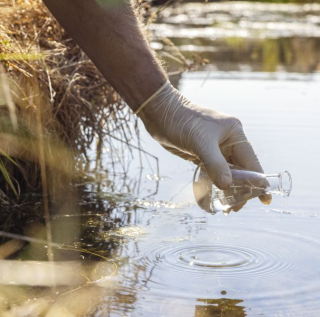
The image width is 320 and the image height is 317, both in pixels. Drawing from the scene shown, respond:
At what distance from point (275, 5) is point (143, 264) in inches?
787

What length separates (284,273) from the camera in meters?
2.49

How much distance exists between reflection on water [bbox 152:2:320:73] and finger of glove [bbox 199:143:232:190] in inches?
69.3

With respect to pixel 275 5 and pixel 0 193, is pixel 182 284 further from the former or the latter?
pixel 275 5

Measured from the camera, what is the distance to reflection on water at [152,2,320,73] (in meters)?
8.47

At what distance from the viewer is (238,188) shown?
2.64m

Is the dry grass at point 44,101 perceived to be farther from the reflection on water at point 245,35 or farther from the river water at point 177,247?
the reflection on water at point 245,35

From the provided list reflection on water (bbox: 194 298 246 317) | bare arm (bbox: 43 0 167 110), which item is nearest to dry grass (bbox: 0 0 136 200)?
bare arm (bbox: 43 0 167 110)

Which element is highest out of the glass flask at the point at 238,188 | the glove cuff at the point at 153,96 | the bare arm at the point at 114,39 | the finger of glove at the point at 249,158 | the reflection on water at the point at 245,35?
the reflection on water at the point at 245,35

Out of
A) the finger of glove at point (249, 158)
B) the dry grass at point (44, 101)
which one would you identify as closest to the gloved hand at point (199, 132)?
the finger of glove at point (249, 158)

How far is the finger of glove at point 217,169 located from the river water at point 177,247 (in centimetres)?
30

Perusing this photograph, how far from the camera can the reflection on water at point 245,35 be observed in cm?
847

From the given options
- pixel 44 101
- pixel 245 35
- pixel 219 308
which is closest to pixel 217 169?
pixel 219 308

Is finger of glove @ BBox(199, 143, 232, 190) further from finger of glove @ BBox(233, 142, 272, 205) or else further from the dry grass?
the dry grass

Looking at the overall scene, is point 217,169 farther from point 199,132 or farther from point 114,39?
point 114,39
